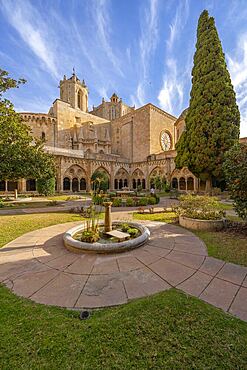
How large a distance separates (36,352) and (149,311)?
1.33 meters

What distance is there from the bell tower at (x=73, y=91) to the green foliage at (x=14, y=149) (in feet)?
110

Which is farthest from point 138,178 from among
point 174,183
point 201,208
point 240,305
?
point 240,305

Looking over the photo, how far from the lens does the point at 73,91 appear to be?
4147 centimetres

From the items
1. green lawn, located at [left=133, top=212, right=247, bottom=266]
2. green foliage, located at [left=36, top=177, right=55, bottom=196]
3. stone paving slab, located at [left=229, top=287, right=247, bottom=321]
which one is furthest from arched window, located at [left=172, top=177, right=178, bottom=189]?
stone paving slab, located at [left=229, top=287, right=247, bottom=321]

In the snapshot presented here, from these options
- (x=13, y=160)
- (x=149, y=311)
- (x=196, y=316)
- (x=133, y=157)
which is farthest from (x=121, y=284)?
(x=133, y=157)

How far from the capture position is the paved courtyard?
2.54m

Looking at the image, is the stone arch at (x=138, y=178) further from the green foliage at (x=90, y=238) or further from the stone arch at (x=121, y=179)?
the green foliage at (x=90, y=238)

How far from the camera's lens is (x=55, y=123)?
110ft

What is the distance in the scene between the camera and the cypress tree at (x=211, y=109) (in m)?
15.7

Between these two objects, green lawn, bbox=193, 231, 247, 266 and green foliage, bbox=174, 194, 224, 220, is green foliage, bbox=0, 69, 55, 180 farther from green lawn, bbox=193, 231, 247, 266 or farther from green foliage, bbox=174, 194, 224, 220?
green lawn, bbox=193, 231, 247, 266

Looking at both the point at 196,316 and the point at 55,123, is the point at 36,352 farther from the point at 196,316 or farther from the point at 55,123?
the point at 55,123

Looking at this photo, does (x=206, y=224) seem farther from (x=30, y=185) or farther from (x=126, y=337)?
(x=30, y=185)

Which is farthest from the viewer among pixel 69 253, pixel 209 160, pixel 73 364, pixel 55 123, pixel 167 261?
pixel 55 123

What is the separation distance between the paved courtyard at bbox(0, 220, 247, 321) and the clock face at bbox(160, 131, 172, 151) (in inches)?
1382
